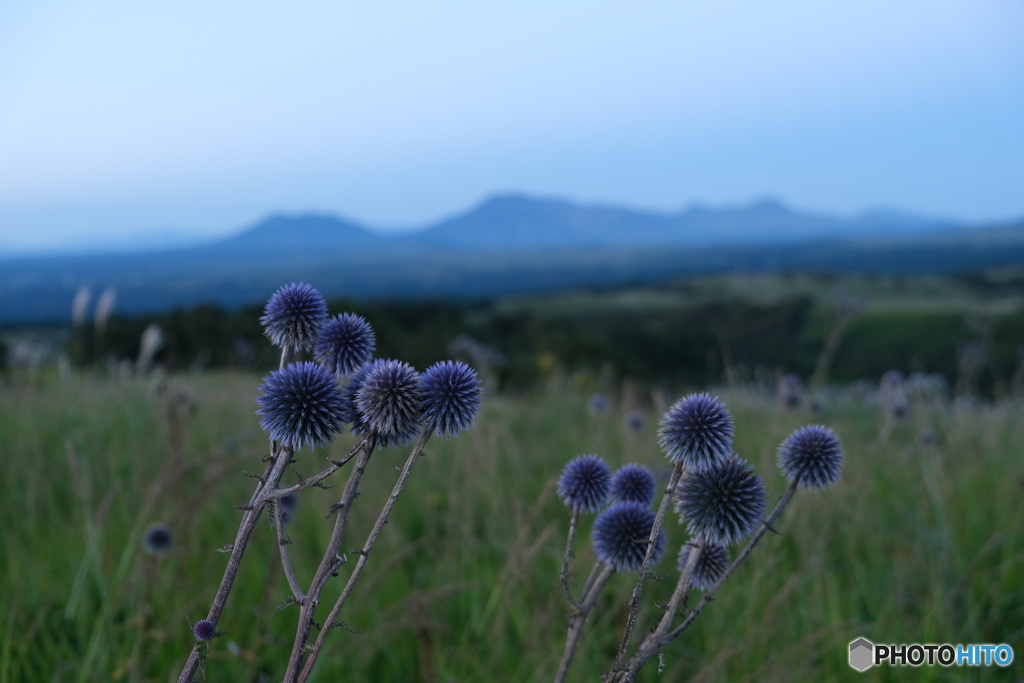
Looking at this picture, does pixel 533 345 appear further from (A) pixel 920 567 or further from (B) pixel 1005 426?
(A) pixel 920 567

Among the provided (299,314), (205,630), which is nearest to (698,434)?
(299,314)

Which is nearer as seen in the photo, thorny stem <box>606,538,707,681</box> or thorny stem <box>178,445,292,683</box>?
thorny stem <box>178,445,292,683</box>

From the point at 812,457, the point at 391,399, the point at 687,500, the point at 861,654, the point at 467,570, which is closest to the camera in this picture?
the point at 391,399

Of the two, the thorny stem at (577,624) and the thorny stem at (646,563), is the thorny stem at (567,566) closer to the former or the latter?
the thorny stem at (577,624)

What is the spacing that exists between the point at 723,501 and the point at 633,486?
0.28 metres

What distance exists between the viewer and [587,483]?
1.76m

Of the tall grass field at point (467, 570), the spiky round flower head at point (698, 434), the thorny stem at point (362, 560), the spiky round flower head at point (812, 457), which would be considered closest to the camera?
the thorny stem at point (362, 560)

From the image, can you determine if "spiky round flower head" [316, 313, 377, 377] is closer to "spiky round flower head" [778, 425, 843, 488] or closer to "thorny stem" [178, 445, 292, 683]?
"thorny stem" [178, 445, 292, 683]

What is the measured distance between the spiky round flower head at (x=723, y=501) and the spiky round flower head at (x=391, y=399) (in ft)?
2.01

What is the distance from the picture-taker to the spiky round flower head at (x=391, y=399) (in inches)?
48.0

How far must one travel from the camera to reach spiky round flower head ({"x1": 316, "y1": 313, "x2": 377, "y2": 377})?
1.46 metres

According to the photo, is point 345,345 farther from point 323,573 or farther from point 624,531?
point 624,531
